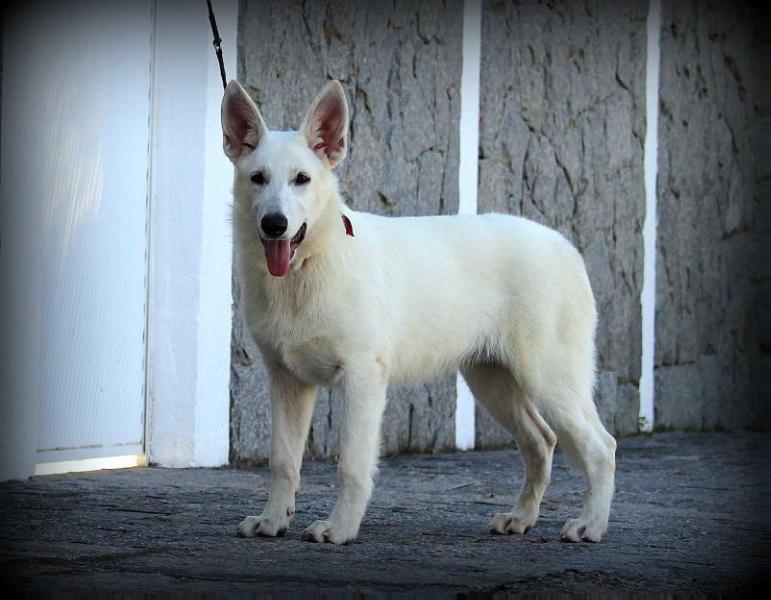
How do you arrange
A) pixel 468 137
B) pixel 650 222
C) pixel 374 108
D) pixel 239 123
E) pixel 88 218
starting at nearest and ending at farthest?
1. pixel 239 123
2. pixel 88 218
3. pixel 374 108
4. pixel 468 137
5. pixel 650 222

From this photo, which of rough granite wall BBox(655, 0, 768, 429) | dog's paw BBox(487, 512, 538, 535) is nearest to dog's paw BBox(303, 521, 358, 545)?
dog's paw BBox(487, 512, 538, 535)

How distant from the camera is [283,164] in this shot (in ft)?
15.3

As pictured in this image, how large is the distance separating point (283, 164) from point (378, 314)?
696 mm

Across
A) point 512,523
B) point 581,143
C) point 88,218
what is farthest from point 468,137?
point 512,523

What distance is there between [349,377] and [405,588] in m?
1.14

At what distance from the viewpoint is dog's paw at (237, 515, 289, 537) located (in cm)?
472

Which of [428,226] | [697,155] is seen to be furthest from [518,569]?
[697,155]

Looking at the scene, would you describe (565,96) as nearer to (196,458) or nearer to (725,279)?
(725,279)

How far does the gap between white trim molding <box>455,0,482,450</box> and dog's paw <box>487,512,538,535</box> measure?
10.1 ft

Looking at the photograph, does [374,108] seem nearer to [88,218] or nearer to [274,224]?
[88,218]

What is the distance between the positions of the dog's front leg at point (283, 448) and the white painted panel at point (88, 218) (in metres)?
1.65

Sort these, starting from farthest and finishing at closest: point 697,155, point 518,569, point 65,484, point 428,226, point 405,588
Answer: point 697,155 → point 65,484 → point 428,226 → point 518,569 → point 405,588

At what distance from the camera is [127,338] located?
6.67m

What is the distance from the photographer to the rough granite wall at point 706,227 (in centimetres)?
1012
